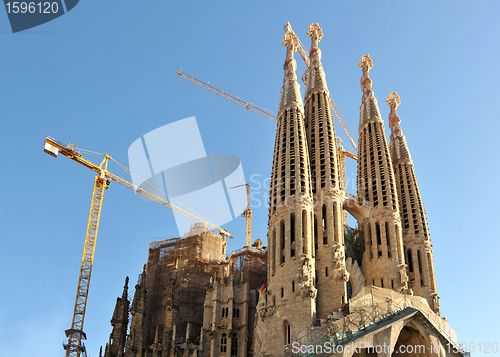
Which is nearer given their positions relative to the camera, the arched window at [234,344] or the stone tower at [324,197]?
the stone tower at [324,197]

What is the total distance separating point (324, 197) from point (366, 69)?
3282 cm

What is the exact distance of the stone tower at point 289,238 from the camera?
190ft

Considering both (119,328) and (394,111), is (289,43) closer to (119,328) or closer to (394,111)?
(394,111)

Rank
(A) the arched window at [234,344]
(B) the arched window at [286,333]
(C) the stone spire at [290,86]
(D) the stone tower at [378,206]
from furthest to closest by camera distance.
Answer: (C) the stone spire at [290,86], (D) the stone tower at [378,206], (A) the arched window at [234,344], (B) the arched window at [286,333]

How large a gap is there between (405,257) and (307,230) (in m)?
20.0

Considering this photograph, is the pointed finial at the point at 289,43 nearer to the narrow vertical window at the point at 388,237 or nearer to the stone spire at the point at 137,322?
the narrow vertical window at the point at 388,237

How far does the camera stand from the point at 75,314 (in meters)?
76.6

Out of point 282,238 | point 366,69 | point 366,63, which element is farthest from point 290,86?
point 282,238

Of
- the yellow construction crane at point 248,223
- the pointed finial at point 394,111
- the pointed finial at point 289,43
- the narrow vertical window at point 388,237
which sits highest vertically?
the pointed finial at point 289,43

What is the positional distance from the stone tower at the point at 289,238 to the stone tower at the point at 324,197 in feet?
8.77

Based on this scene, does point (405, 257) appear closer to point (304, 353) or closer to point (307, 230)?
point (307, 230)

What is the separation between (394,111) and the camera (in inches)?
3615

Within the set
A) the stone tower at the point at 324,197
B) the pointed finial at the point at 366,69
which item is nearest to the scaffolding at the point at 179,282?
the stone tower at the point at 324,197

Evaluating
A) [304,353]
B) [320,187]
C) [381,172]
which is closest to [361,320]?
[304,353]
